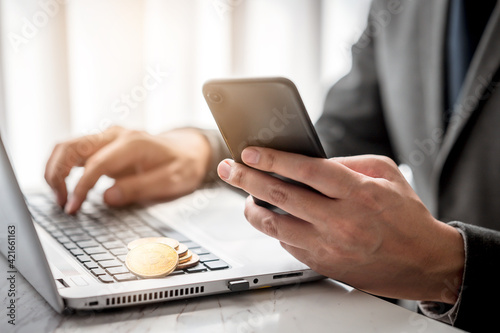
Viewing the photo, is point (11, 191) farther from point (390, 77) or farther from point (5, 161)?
point (390, 77)

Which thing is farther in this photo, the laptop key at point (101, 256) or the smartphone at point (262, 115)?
the laptop key at point (101, 256)

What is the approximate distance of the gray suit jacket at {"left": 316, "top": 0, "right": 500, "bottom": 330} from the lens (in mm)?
522

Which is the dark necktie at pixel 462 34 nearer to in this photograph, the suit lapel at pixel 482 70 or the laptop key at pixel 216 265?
the suit lapel at pixel 482 70

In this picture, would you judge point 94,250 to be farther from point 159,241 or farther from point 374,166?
point 374,166

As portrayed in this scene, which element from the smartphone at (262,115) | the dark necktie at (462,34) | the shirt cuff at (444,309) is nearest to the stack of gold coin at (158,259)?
A: the smartphone at (262,115)

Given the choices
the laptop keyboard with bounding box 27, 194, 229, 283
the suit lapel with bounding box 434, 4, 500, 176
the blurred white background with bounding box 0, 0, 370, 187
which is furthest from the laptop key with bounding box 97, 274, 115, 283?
the blurred white background with bounding box 0, 0, 370, 187

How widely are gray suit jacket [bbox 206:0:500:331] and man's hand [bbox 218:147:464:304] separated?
0.04 meters

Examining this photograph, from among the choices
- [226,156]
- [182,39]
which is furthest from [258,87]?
[182,39]

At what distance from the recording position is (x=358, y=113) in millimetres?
1128

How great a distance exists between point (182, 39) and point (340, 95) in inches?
30.9

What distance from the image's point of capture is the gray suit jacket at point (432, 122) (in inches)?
20.6

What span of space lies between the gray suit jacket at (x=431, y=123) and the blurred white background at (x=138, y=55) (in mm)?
613

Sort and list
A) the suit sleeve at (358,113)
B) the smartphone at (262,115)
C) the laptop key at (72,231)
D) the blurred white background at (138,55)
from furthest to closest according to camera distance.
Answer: the blurred white background at (138,55)
the suit sleeve at (358,113)
the laptop key at (72,231)
the smartphone at (262,115)

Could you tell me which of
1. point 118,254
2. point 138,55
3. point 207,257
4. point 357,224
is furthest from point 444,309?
point 138,55
